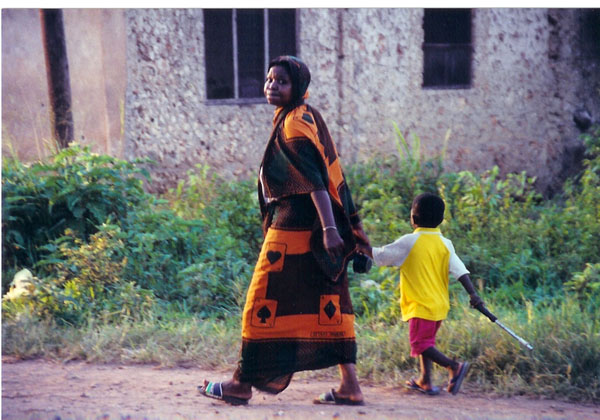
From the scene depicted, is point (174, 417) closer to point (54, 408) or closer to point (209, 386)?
point (209, 386)

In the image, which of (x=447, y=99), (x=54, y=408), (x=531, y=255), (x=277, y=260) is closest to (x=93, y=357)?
(x=54, y=408)

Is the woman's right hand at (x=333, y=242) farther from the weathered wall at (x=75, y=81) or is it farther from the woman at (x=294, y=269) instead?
the weathered wall at (x=75, y=81)

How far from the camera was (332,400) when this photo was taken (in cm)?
317

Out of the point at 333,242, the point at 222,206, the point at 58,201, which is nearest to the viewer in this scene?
the point at 333,242

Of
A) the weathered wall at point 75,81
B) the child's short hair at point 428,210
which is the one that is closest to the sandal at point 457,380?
the child's short hair at point 428,210

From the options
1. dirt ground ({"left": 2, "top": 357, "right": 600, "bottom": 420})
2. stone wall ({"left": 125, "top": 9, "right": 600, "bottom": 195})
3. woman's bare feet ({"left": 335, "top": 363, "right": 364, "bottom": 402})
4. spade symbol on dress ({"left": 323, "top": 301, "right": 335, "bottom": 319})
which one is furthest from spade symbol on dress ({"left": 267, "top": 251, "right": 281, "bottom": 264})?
stone wall ({"left": 125, "top": 9, "right": 600, "bottom": 195})

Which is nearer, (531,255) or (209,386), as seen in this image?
(209,386)

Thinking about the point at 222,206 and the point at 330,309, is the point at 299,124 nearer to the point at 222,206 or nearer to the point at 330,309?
the point at 330,309

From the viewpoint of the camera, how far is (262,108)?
24.9 feet

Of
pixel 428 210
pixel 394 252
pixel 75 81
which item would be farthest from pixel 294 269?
pixel 75 81

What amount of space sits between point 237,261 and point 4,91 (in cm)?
333

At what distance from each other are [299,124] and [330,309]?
86 centimetres

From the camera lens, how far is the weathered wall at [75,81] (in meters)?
6.64

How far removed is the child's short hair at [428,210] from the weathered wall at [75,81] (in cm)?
447
